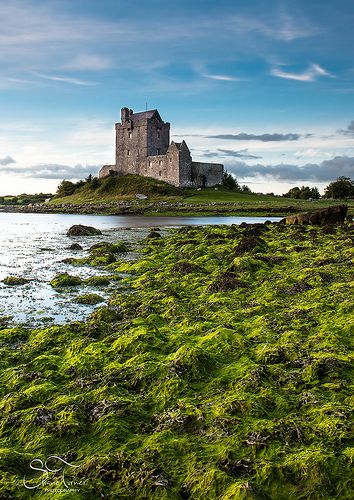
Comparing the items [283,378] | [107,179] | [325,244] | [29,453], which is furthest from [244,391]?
[107,179]

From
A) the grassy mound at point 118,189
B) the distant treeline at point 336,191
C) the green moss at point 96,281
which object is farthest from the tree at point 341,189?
the green moss at point 96,281

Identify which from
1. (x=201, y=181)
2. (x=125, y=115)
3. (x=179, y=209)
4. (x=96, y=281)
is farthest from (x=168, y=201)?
(x=96, y=281)

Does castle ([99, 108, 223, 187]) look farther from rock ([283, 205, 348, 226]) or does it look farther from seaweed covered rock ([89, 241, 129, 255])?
seaweed covered rock ([89, 241, 129, 255])

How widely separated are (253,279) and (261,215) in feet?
130

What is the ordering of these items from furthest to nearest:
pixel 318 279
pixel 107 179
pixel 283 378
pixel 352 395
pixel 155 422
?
pixel 107 179
pixel 318 279
pixel 283 378
pixel 352 395
pixel 155 422

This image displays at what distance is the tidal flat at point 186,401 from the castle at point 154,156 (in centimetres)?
7009

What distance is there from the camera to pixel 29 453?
407 centimetres

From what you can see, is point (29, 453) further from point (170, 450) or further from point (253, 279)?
point (253, 279)

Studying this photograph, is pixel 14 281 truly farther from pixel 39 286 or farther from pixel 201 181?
pixel 201 181

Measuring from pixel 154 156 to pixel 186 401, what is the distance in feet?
261

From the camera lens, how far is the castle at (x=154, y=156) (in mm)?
78000

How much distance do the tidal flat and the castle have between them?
70.1 m

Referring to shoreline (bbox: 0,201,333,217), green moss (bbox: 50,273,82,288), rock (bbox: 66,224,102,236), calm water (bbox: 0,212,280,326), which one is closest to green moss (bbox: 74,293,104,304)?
calm water (bbox: 0,212,280,326)

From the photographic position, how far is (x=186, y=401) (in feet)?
15.9
